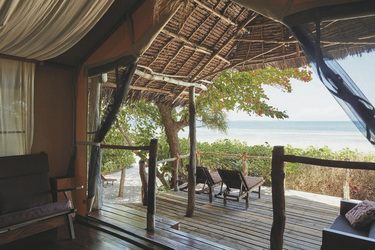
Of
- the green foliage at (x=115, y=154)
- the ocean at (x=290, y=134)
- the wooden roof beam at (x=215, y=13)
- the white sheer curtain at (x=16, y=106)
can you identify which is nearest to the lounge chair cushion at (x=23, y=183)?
the white sheer curtain at (x=16, y=106)

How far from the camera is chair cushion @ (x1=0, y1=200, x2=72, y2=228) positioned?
2416 mm

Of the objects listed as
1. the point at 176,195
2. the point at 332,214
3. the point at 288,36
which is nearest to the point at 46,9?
the point at 288,36

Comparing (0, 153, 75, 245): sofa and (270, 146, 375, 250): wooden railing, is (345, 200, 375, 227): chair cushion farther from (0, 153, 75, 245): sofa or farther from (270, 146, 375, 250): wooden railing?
(0, 153, 75, 245): sofa

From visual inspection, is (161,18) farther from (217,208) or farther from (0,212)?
(217,208)

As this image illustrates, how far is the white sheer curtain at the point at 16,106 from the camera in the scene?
3083 millimetres

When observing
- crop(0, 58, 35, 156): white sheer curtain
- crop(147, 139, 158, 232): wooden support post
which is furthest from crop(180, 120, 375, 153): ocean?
crop(0, 58, 35, 156): white sheer curtain

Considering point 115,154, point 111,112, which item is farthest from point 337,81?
point 115,154

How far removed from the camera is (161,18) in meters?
2.56

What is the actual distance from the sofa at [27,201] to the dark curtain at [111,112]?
550 millimetres

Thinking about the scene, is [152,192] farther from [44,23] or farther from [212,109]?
[212,109]

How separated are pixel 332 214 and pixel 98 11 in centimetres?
492

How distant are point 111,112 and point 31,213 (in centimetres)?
144

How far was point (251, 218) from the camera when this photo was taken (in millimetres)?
4180

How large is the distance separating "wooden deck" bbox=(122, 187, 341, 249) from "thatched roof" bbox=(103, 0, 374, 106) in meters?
2.57
